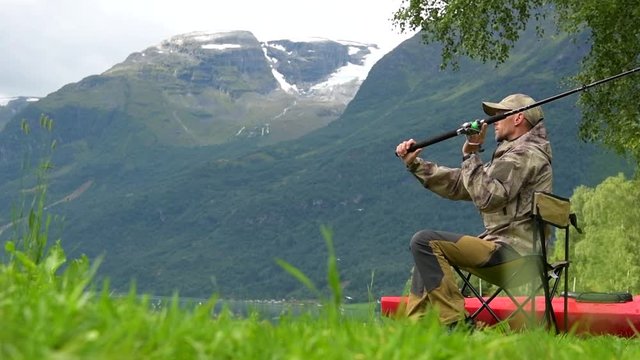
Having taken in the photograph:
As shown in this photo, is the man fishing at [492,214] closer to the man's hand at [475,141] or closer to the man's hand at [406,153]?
the man's hand at [475,141]

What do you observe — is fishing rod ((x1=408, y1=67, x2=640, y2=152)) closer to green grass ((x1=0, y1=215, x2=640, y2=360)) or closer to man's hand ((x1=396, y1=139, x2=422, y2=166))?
man's hand ((x1=396, y1=139, x2=422, y2=166))

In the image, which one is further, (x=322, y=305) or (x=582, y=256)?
(x=582, y=256)

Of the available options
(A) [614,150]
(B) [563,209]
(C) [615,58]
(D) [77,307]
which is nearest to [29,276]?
(D) [77,307]

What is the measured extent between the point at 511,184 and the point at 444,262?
2.68 feet

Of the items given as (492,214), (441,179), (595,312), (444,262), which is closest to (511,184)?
(492,214)

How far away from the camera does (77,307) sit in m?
2.64

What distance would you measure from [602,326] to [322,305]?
18.5 feet

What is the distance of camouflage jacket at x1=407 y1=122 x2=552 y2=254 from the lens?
741 cm

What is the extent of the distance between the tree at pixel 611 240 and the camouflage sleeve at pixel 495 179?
4141 centimetres

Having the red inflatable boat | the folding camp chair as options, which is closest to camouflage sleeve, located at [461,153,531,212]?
the folding camp chair

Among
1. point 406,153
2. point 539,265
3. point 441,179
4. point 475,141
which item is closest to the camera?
point 539,265

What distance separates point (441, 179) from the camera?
27.1 ft

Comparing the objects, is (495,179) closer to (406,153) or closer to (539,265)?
(539,265)

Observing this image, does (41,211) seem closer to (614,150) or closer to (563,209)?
(563,209)
